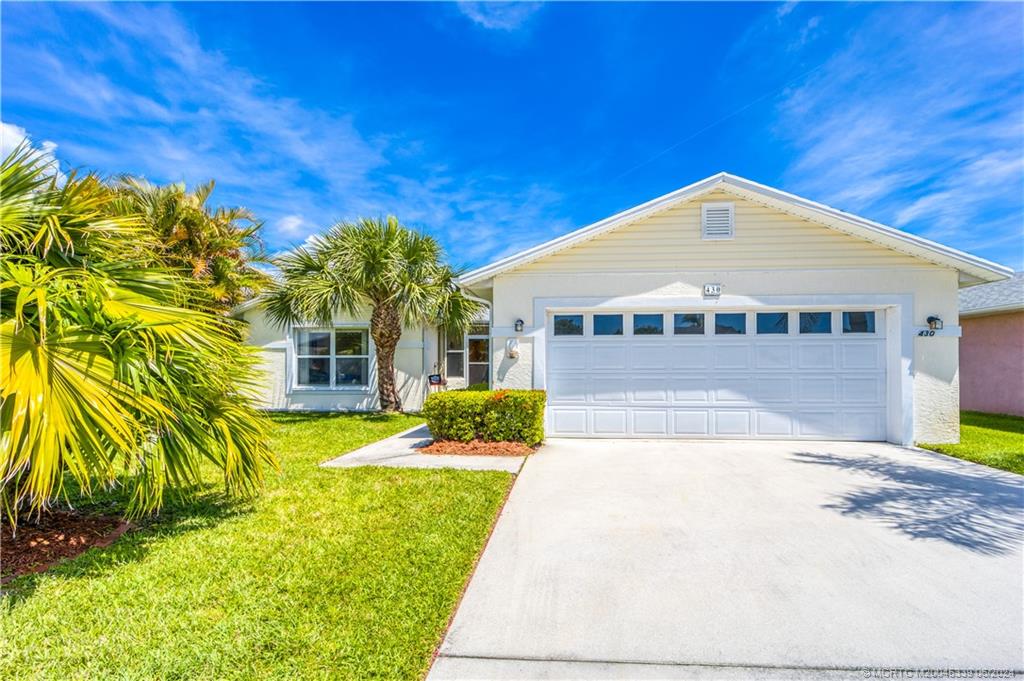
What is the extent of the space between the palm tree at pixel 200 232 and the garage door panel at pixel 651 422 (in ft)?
30.1

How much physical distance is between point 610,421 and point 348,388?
8.72m

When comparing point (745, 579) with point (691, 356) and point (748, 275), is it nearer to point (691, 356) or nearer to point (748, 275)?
point (691, 356)

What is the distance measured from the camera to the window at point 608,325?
8.68 meters

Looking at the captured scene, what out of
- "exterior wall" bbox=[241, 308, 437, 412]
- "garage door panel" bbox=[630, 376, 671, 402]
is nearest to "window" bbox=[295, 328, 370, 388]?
"exterior wall" bbox=[241, 308, 437, 412]

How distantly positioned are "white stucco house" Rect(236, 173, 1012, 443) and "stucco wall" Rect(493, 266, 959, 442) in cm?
2

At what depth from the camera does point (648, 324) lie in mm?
8617

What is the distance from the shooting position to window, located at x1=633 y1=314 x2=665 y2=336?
8594 mm

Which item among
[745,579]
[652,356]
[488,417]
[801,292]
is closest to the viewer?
[745,579]

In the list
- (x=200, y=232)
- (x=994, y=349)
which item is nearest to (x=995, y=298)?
(x=994, y=349)

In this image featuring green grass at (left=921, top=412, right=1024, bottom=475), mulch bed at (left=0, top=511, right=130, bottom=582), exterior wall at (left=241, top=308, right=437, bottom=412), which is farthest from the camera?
exterior wall at (left=241, top=308, right=437, bottom=412)

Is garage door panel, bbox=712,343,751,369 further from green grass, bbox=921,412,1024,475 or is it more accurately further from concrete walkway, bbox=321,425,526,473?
concrete walkway, bbox=321,425,526,473

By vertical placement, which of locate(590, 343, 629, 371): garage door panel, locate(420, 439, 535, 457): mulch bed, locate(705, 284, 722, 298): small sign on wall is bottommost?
locate(420, 439, 535, 457): mulch bed

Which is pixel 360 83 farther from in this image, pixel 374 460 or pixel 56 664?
pixel 56 664

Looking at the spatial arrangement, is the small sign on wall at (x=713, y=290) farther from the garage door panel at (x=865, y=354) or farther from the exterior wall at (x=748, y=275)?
the garage door panel at (x=865, y=354)
